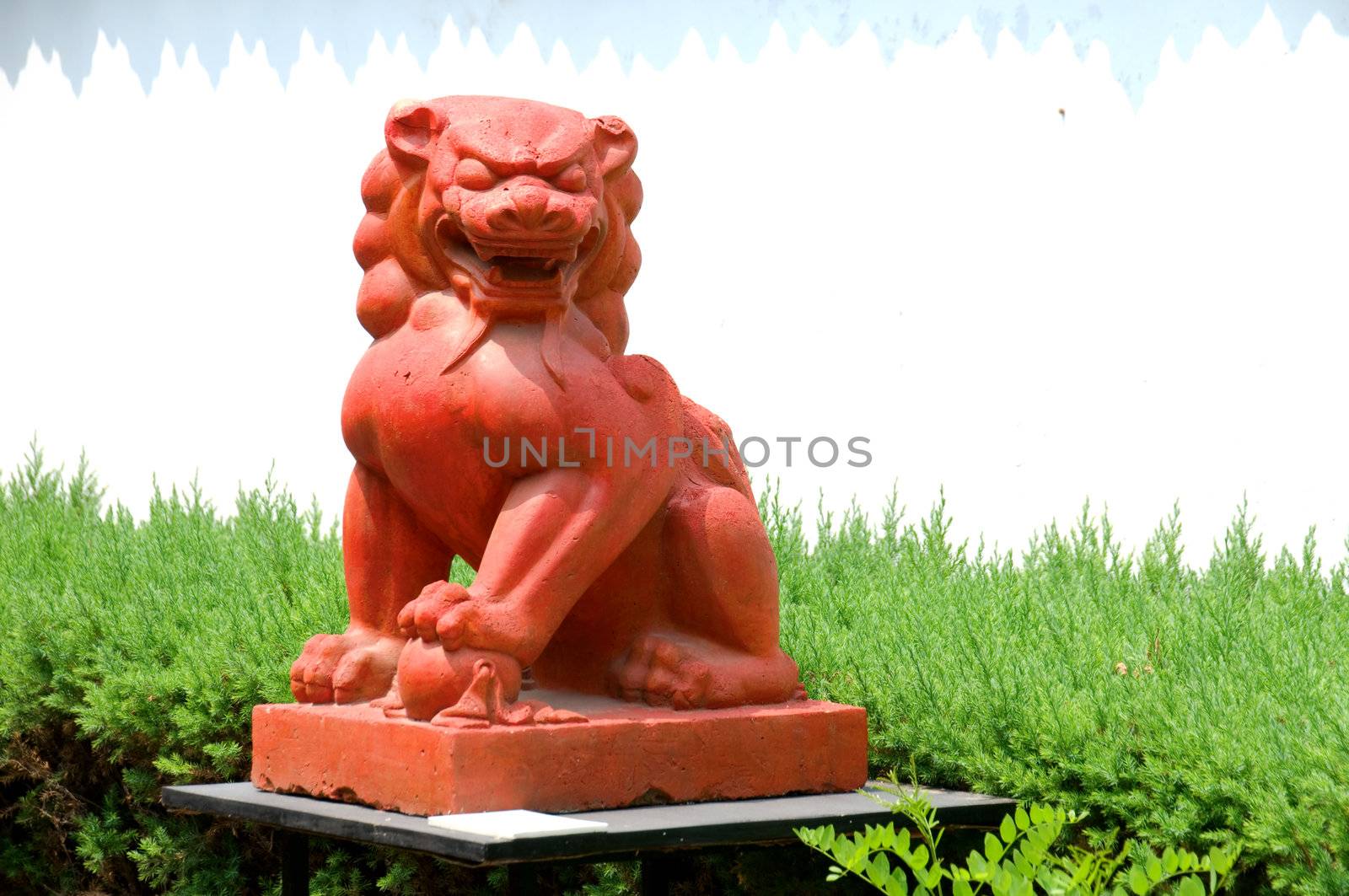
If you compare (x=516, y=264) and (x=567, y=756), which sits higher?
(x=516, y=264)

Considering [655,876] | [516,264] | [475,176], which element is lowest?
[655,876]

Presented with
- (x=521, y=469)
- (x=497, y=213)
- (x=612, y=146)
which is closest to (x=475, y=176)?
(x=497, y=213)

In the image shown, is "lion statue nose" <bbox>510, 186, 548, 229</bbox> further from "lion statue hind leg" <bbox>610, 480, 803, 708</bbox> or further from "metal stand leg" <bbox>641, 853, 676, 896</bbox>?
"metal stand leg" <bbox>641, 853, 676, 896</bbox>

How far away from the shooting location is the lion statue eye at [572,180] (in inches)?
101

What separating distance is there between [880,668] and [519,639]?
98cm

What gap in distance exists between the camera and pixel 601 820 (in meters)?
2.43

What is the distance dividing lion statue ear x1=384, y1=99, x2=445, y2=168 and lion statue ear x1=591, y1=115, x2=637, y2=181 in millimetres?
249

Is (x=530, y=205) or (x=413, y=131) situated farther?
(x=413, y=131)

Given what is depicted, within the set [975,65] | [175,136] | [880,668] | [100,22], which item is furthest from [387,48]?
[880,668]

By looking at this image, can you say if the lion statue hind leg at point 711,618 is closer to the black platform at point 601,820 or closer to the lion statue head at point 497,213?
the black platform at point 601,820

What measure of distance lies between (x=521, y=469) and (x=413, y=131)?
1.83ft

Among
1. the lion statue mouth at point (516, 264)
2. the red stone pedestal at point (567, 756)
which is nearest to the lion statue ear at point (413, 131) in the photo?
the lion statue mouth at point (516, 264)

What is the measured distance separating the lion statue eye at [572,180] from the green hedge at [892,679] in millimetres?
1132

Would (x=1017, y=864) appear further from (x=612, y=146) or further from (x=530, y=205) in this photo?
(x=612, y=146)
